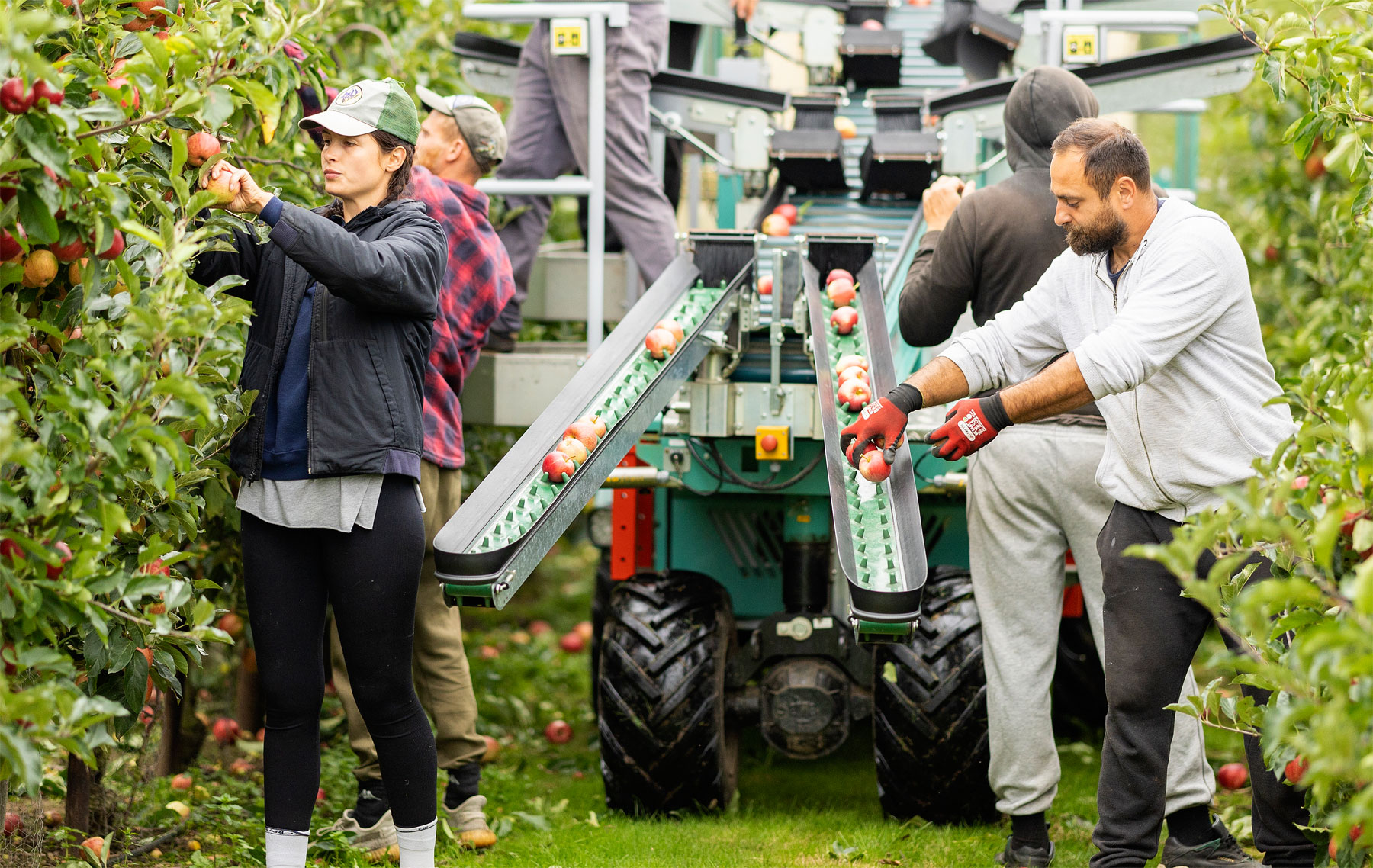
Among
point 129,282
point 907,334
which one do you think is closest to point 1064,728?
point 907,334

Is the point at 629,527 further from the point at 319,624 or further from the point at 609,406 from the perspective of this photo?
the point at 319,624

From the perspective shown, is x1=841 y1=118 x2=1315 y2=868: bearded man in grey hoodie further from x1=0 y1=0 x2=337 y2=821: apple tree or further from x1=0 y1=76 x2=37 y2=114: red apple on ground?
x1=0 y1=76 x2=37 y2=114: red apple on ground

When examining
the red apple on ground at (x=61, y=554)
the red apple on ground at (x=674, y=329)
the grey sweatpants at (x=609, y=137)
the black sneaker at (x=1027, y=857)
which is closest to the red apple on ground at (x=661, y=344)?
the red apple on ground at (x=674, y=329)

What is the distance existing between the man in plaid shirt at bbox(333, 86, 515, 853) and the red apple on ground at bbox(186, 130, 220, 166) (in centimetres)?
101

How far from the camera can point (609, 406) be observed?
12.7 ft

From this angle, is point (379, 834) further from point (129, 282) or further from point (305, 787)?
point (129, 282)

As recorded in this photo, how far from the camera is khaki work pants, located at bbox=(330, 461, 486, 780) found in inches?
165

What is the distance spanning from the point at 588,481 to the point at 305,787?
0.97 meters

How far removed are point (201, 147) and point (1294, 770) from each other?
102 inches

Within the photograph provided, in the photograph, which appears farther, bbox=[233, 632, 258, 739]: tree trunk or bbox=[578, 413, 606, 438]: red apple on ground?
bbox=[233, 632, 258, 739]: tree trunk

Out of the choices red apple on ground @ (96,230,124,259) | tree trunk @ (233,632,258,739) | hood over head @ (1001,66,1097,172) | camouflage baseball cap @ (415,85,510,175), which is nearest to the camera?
red apple on ground @ (96,230,124,259)

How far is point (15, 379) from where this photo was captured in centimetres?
270

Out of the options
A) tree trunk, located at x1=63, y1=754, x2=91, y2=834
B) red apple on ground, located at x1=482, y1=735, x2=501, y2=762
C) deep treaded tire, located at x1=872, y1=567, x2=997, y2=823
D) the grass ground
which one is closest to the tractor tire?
the grass ground

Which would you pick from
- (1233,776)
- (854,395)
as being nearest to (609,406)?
(854,395)
